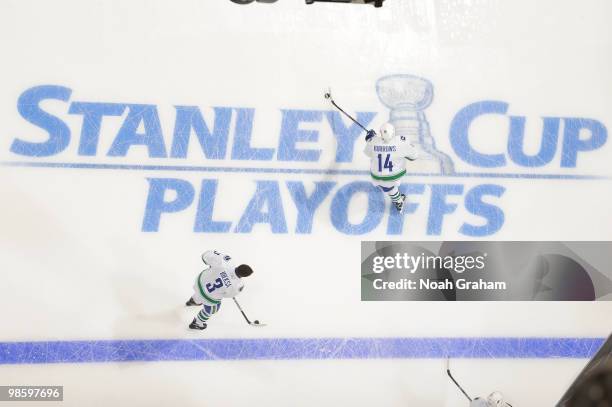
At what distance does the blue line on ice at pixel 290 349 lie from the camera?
191 inches

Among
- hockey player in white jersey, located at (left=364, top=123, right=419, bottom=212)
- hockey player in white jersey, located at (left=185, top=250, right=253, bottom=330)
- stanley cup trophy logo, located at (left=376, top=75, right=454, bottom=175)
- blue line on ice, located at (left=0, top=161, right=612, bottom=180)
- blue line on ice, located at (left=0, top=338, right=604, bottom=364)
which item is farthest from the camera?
stanley cup trophy logo, located at (left=376, top=75, right=454, bottom=175)

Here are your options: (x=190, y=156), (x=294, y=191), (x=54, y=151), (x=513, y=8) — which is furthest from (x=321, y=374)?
(x=513, y=8)

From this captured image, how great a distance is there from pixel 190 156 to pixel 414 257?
2.09 meters

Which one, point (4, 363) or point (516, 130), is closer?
point (4, 363)

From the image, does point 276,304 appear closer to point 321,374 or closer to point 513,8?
point 321,374

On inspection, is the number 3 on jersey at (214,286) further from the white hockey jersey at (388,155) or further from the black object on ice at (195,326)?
the white hockey jersey at (388,155)

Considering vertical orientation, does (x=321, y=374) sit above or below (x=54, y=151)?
below

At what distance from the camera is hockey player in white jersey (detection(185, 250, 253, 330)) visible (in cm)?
456

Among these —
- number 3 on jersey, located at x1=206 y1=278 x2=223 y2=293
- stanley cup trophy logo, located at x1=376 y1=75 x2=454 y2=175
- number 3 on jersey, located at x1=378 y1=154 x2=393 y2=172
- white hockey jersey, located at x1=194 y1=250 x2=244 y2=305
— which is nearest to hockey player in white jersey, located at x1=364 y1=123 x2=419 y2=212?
number 3 on jersey, located at x1=378 y1=154 x2=393 y2=172

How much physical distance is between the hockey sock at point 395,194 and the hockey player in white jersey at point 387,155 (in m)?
0.05

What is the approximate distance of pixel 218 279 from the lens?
4.57m

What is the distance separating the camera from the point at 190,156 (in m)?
5.07

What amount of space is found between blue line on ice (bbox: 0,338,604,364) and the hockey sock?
46.5 inches

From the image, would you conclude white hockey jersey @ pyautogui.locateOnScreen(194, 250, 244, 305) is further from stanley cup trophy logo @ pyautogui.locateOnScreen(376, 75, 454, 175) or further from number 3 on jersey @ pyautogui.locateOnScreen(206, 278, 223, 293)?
stanley cup trophy logo @ pyautogui.locateOnScreen(376, 75, 454, 175)
